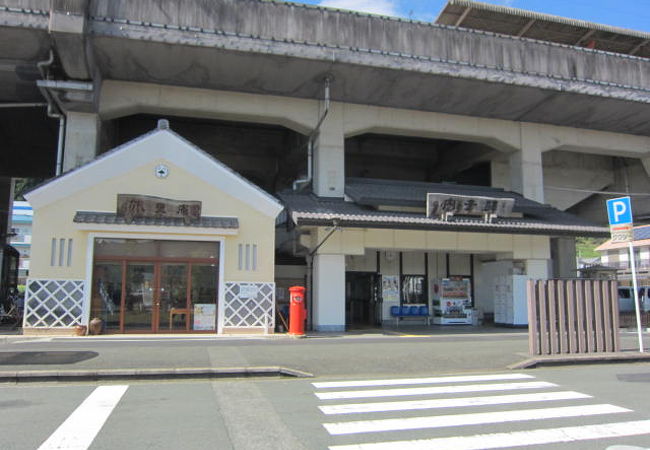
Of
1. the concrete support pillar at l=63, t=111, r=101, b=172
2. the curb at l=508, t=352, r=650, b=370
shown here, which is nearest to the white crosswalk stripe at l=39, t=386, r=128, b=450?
the curb at l=508, t=352, r=650, b=370

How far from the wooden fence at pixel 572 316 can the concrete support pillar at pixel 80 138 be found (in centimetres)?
1437

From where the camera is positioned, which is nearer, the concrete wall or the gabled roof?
the gabled roof

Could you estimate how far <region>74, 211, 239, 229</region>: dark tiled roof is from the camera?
15.3 meters

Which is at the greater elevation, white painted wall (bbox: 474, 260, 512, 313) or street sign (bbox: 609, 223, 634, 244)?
street sign (bbox: 609, 223, 634, 244)

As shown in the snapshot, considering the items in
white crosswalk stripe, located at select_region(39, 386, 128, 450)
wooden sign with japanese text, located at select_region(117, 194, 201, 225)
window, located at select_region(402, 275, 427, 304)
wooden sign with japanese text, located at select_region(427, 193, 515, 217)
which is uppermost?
wooden sign with japanese text, located at select_region(427, 193, 515, 217)

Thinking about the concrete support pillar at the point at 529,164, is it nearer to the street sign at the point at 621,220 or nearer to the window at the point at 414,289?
the window at the point at 414,289

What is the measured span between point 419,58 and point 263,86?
5.59 metres

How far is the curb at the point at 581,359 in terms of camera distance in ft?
35.8

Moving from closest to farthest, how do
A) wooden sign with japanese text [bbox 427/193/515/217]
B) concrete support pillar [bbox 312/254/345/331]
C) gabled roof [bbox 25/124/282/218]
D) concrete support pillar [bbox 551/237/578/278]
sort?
1. gabled roof [bbox 25/124/282/218]
2. concrete support pillar [bbox 312/254/345/331]
3. wooden sign with japanese text [bbox 427/193/515/217]
4. concrete support pillar [bbox 551/237/578/278]

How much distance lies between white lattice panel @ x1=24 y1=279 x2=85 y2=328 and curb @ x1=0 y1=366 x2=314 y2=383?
6810mm

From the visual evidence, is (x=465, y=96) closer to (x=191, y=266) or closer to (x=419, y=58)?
(x=419, y=58)

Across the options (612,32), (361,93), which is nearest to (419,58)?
(361,93)

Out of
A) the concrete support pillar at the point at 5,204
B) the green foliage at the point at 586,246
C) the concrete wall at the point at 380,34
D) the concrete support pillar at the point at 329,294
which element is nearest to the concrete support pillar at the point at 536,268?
the concrete wall at the point at 380,34

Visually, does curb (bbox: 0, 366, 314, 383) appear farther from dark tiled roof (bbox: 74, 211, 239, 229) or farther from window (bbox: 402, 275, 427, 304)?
window (bbox: 402, 275, 427, 304)
